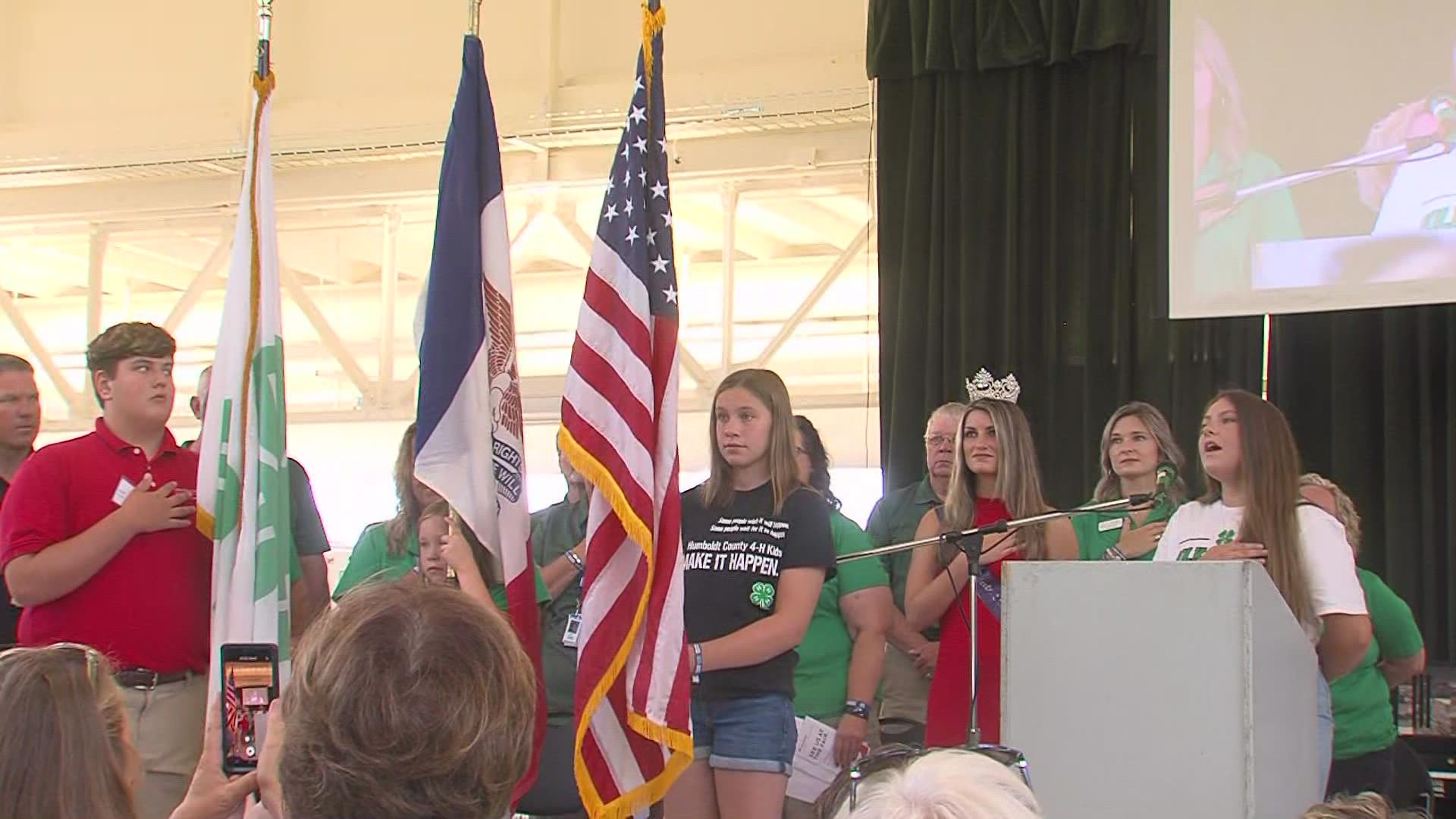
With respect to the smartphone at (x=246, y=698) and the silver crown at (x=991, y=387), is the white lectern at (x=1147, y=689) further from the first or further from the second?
the silver crown at (x=991, y=387)

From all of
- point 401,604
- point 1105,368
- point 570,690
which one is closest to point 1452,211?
point 1105,368

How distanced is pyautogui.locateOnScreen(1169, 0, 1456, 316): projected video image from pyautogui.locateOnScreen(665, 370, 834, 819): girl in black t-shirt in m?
2.34

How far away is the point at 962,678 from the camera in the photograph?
3.73m

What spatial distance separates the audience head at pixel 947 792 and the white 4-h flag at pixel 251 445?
237 cm

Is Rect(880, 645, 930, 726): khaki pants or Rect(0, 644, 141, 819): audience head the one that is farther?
Rect(880, 645, 930, 726): khaki pants

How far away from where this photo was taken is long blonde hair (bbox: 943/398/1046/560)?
394 centimetres

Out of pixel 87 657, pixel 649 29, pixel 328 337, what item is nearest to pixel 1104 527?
pixel 649 29

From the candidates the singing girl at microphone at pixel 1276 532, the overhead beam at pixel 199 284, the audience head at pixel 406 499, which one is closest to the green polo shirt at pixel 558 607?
the audience head at pixel 406 499

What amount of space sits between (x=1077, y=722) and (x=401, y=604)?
1352 millimetres

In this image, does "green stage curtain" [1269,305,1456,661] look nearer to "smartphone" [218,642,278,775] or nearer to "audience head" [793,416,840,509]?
"audience head" [793,416,840,509]

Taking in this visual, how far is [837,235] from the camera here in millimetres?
7891

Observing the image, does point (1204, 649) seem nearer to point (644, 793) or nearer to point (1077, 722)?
point (1077, 722)

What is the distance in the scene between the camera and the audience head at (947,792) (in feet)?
3.95

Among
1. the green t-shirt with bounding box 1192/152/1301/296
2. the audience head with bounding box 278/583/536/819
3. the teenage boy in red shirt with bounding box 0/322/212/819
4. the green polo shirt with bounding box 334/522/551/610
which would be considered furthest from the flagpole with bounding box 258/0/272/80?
the green t-shirt with bounding box 1192/152/1301/296
